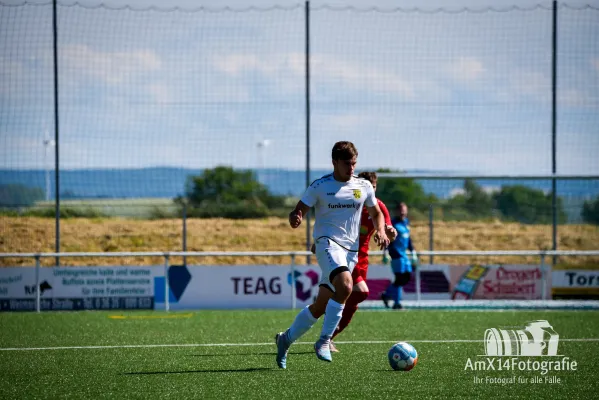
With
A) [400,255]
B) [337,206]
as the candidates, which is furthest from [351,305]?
[400,255]

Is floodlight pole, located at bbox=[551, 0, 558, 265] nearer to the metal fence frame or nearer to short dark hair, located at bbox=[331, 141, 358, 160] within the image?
the metal fence frame

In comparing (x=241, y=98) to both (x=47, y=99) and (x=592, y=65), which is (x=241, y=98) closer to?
(x=47, y=99)

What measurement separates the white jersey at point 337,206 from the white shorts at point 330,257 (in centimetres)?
5

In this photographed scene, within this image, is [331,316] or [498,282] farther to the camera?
[498,282]

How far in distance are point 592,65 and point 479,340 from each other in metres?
10.1

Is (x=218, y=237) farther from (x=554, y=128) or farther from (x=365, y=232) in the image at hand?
(x=365, y=232)

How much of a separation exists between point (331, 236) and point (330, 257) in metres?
0.25

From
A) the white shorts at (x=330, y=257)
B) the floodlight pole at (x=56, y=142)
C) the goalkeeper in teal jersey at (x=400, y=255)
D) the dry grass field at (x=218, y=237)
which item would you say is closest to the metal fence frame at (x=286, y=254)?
the goalkeeper in teal jersey at (x=400, y=255)

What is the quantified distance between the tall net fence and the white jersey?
9669 millimetres

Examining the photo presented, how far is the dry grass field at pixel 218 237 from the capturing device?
61.7 feet

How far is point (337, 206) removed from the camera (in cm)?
896

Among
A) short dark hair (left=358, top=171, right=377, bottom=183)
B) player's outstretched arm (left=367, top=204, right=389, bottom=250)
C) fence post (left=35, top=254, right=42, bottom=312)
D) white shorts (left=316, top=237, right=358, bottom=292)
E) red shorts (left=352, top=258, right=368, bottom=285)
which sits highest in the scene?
short dark hair (left=358, top=171, right=377, bottom=183)

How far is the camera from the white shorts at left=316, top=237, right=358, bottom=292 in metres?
8.84

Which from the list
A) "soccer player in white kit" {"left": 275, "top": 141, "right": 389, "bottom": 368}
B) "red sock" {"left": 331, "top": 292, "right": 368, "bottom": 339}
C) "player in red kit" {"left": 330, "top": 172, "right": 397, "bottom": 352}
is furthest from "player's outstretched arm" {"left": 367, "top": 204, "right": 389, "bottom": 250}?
"red sock" {"left": 331, "top": 292, "right": 368, "bottom": 339}
